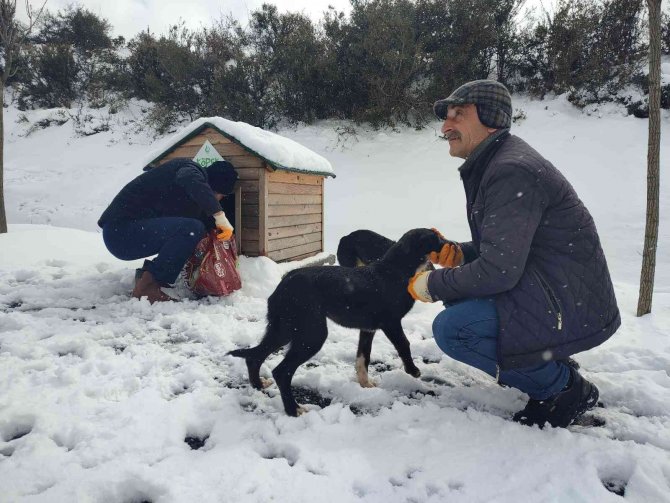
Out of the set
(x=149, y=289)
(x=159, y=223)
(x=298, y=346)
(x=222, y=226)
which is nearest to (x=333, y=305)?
(x=298, y=346)

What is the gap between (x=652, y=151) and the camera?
388 cm

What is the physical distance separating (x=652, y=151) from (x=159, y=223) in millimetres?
4898

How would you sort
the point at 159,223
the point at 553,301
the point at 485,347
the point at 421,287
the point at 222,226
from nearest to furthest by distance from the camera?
the point at 553,301, the point at 485,347, the point at 421,287, the point at 222,226, the point at 159,223

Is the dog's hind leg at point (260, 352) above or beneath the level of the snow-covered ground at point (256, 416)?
above

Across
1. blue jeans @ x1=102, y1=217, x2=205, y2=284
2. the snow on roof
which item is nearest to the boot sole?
blue jeans @ x1=102, y1=217, x2=205, y2=284

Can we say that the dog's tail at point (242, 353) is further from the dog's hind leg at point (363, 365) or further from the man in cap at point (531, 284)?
the man in cap at point (531, 284)

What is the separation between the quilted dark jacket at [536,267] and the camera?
1854mm

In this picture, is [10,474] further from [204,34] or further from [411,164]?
[204,34]

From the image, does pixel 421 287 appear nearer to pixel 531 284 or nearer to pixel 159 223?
pixel 531 284

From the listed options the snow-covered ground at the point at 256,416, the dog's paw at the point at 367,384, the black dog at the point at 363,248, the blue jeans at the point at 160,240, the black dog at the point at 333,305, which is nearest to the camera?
the snow-covered ground at the point at 256,416

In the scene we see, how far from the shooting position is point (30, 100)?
18.4 m

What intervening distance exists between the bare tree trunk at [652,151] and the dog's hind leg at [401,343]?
9.01 feet

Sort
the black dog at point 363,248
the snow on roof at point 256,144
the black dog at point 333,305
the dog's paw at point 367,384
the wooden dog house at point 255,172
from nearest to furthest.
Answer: the black dog at point 333,305 < the dog's paw at point 367,384 < the black dog at point 363,248 < the snow on roof at point 256,144 < the wooden dog house at point 255,172

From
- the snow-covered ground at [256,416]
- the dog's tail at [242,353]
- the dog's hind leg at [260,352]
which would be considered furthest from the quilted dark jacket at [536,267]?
the dog's tail at [242,353]
